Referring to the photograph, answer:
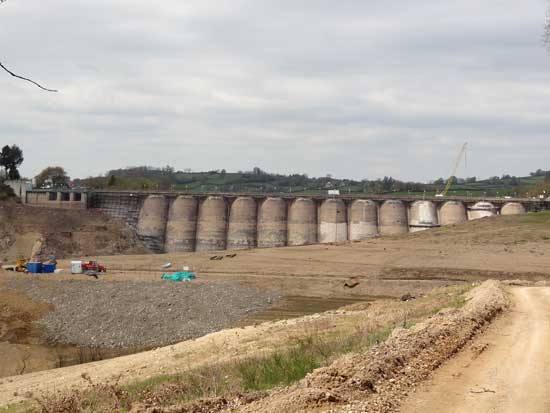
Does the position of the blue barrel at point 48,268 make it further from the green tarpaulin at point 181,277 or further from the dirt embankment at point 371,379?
the dirt embankment at point 371,379

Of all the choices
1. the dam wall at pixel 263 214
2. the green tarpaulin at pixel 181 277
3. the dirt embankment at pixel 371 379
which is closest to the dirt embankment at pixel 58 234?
the dam wall at pixel 263 214

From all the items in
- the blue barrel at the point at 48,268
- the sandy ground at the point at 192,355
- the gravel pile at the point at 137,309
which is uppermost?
the sandy ground at the point at 192,355

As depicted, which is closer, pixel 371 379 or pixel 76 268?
pixel 371 379

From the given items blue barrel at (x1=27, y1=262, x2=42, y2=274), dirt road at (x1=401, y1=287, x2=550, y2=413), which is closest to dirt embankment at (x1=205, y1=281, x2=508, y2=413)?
dirt road at (x1=401, y1=287, x2=550, y2=413)


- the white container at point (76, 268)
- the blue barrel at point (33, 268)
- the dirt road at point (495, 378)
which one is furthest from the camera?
the blue barrel at point (33, 268)

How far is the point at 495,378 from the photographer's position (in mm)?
12891

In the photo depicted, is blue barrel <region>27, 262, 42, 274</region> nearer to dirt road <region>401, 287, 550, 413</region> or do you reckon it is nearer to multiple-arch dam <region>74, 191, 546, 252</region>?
multiple-arch dam <region>74, 191, 546, 252</region>

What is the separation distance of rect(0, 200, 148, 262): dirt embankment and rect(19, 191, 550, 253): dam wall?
248 inches

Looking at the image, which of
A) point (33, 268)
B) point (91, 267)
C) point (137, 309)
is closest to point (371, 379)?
point (137, 309)

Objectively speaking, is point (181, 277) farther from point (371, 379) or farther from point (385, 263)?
point (371, 379)

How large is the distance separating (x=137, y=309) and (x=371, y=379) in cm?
4187

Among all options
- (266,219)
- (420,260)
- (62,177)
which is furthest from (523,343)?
(62,177)

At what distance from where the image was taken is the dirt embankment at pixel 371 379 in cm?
1064

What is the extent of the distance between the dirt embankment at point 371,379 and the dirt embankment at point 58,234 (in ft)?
304
